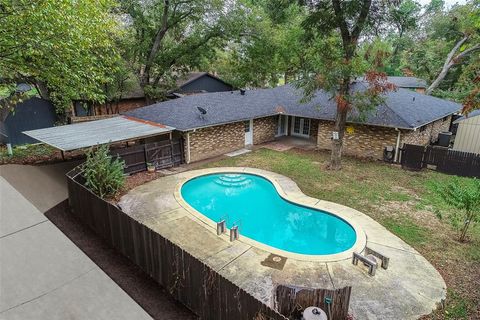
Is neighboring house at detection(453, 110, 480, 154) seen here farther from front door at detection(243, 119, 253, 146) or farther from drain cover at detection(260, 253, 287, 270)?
drain cover at detection(260, 253, 287, 270)

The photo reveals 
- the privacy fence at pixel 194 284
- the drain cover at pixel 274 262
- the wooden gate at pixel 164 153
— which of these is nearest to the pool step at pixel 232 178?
the wooden gate at pixel 164 153

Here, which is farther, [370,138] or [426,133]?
[426,133]

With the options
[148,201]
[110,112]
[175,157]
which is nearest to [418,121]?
[175,157]

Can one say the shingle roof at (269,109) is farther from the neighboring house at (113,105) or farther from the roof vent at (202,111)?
the neighboring house at (113,105)

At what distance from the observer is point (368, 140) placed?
57.6 feet

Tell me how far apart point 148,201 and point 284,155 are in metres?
9.37

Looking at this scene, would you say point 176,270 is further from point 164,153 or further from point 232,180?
point 164,153

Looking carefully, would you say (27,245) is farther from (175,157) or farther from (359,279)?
(175,157)

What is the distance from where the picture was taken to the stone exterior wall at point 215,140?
55.7 feet

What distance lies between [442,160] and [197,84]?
70.7ft

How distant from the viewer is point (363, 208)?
11.6 m

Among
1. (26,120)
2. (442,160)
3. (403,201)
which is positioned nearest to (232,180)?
(403,201)

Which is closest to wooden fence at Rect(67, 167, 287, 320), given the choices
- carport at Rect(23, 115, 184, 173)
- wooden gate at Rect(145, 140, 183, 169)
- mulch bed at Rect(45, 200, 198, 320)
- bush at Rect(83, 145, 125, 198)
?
mulch bed at Rect(45, 200, 198, 320)

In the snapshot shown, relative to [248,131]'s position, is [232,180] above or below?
below
